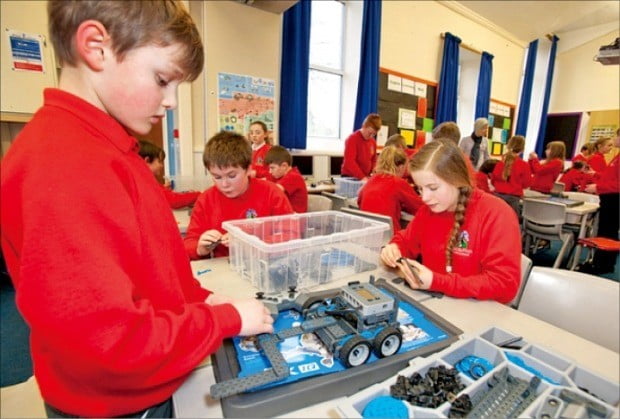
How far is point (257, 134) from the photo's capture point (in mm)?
3506

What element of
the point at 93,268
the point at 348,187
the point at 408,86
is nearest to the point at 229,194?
the point at 93,268

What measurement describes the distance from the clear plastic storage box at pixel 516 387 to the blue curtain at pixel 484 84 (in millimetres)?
6933

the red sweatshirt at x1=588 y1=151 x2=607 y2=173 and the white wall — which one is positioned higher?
the white wall

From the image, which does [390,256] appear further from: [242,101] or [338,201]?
[242,101]

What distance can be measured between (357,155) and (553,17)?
5.14 metres

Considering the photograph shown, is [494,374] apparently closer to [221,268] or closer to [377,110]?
[221,268]

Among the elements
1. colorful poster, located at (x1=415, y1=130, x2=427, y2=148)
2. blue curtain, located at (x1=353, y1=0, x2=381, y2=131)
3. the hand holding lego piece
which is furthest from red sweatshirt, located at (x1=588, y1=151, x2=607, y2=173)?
the hand holding lego piece

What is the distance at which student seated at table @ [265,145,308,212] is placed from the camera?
110 inches

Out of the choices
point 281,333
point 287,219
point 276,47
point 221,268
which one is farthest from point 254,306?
point 276,47

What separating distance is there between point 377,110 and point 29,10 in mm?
4067

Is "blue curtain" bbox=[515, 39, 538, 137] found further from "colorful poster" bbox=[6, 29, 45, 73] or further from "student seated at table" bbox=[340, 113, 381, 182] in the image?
"colorful poster" bbox=[6, 29, 45, 73]

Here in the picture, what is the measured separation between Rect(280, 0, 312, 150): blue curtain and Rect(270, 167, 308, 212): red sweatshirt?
1.39 m

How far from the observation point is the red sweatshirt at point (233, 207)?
1584mm

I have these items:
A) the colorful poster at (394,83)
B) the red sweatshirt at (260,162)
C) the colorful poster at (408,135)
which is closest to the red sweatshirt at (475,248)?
the red sweatshirt at (260,162)
